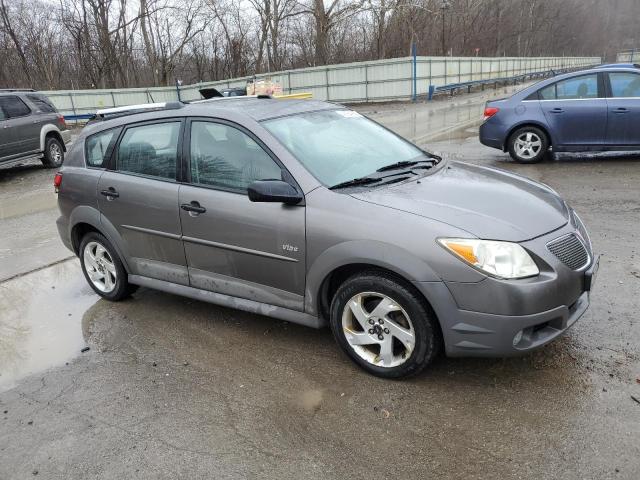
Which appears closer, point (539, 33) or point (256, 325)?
point (256, 325)

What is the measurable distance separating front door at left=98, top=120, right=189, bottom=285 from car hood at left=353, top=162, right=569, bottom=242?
1.60 m

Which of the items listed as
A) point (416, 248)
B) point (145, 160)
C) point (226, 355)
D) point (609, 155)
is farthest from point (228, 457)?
point (609, 155)

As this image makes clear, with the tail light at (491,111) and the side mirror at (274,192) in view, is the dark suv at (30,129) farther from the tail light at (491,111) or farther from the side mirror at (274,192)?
the side mirror at (274,192)

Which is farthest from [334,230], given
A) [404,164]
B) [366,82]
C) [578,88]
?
[366,82]

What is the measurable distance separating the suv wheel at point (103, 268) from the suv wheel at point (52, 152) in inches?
406

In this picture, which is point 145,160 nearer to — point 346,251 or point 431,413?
point 346,251

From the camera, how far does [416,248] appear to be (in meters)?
3.00

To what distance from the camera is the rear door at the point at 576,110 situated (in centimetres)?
864

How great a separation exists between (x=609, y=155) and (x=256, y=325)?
27.4 ft

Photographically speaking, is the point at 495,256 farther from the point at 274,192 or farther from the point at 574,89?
the point at 574,89

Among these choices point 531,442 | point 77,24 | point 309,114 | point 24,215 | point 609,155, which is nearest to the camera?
point 531,442

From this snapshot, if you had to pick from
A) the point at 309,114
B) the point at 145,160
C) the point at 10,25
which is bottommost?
the point at 145,160

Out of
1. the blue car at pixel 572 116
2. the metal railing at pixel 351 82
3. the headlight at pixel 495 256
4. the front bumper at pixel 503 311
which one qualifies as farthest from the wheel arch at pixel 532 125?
the metal railing at pixel 351 82

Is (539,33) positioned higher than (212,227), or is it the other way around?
(539,33)
